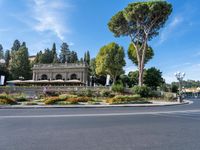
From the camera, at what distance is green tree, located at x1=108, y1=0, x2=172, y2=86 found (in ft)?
131

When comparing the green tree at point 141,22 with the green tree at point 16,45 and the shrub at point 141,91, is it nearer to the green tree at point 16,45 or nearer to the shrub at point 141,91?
the shrub at point 141,91

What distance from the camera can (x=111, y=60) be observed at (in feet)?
182

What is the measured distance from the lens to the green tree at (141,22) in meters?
39.9

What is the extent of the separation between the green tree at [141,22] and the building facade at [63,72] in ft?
88.4

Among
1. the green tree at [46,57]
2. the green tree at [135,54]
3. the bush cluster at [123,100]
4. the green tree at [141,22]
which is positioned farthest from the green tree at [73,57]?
the bush cluster at [123,100]

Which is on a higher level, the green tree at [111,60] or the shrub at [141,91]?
the green tree at [111,60]

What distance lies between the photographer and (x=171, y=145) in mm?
5965

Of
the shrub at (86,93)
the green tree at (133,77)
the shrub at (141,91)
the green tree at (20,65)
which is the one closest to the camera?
the shrub at (141,91)

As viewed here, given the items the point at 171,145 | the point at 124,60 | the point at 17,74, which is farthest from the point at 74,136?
the point at 17,74

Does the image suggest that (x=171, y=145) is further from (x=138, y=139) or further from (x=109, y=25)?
(x=109, y=25)

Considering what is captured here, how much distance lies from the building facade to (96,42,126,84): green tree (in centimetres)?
1402

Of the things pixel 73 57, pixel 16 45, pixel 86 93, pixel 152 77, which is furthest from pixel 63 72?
pixel 16 45

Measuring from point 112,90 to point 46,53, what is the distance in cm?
5712

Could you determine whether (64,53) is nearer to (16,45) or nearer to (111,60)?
(16,45)
